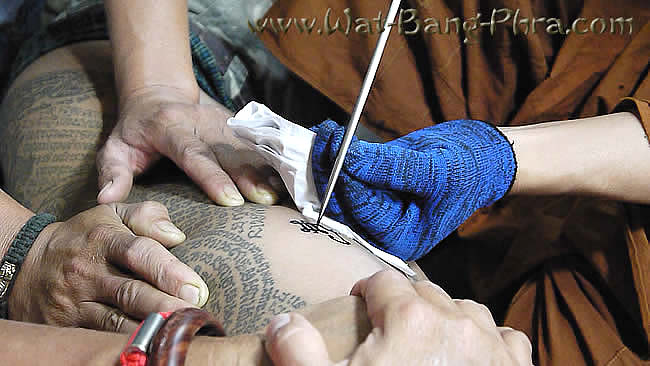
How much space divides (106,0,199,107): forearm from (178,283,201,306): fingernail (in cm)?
52

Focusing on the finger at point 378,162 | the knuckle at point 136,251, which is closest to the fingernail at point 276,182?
the finger at point 378,162

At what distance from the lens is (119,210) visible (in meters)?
0.86

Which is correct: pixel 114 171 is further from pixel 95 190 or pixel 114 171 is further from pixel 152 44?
pixel 152 44

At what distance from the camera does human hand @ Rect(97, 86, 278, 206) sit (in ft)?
2.97

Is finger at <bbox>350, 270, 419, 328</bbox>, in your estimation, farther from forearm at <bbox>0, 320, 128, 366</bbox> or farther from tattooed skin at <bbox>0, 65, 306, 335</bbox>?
forearm at <bbox>0, 320, 128, 366</bbox>

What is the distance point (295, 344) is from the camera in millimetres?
520

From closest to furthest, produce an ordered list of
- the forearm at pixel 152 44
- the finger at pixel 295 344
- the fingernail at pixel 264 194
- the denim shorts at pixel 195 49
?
the finger at pixel 295 344 → the fingernail at pixel 264 194 → the forearm at pixel 152 44 → the denim shorts at pixel 195 49

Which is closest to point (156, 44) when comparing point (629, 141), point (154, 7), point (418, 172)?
point (154, 7)

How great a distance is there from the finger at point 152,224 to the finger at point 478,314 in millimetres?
402

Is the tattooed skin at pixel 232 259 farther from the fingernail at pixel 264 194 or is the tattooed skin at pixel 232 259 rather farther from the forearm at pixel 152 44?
the forearm at pixel 152 44

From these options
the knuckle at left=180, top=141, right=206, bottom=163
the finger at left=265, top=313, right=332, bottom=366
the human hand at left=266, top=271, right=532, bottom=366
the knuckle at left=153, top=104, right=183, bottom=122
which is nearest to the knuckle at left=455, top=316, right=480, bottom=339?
the human hand at left=266, top=271, right=532, bottom=366

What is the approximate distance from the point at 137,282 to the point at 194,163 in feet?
0.83

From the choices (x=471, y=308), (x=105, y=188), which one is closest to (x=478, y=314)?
(x=471, y=308)

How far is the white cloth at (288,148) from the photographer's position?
81cm
